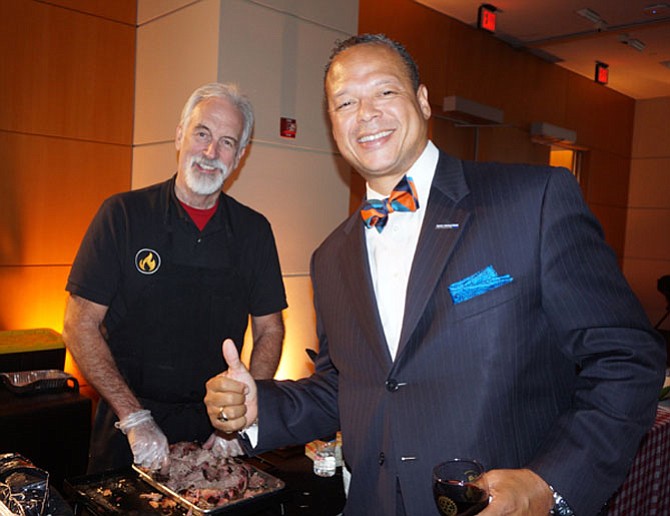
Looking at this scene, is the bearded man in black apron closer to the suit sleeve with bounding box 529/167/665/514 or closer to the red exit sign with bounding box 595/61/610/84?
the suit sleeve with bounding box 529/167/665/514

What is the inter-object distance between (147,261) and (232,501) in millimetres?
1089

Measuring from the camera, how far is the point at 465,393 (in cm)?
127

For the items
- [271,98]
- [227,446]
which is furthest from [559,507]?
[271,98]

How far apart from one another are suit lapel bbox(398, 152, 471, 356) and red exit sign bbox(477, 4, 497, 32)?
16.9 feet

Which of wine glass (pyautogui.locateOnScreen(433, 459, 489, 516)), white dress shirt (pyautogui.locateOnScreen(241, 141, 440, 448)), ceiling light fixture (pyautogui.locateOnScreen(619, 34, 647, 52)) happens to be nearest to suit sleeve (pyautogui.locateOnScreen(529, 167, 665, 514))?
wine glass (pyautogui.locateOnScreen(433, 459, 489, 516))

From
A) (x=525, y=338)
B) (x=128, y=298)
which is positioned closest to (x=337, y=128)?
(x=525, y=338)

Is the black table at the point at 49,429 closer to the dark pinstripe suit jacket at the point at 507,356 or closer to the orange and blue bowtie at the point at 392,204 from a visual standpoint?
the dark pinstripe suit jacket at the point at 507,356

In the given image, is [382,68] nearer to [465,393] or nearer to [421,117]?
[421,117]

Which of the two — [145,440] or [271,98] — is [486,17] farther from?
[145,440]

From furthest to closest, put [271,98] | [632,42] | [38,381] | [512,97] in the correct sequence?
[512,97] → [632,42] → [271,98] → [38,381]

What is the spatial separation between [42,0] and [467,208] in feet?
12.5

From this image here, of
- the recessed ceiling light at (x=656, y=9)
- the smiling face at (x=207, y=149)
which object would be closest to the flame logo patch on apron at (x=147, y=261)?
the smiling face at (x=207, y=149)

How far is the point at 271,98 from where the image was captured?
3.85 metres

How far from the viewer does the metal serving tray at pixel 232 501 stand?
1633mm
